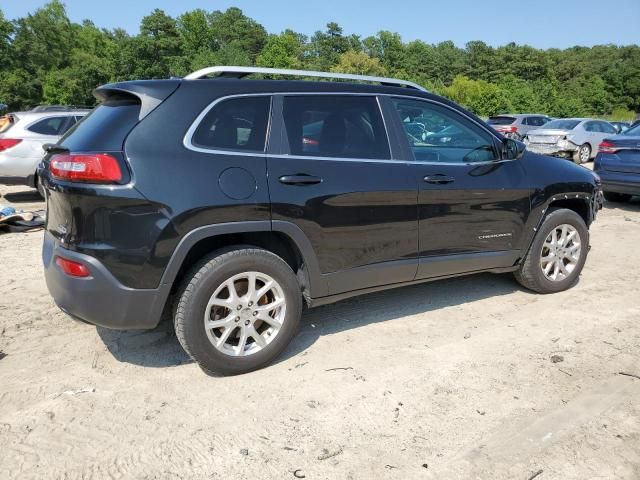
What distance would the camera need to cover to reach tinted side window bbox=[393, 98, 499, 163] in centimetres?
391

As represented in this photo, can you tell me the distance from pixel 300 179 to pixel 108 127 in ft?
3.81

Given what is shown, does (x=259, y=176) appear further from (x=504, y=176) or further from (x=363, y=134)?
(x=504, y=176)

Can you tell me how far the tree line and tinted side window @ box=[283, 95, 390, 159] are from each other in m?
30.4

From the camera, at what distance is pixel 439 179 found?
12.8ft

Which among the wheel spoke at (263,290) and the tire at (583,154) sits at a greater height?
the wheel spoke at (263,290)

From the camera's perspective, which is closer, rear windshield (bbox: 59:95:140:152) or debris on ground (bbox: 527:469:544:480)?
debris on ground (bbox: 527:469:544:480)

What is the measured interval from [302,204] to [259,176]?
1.07 ft

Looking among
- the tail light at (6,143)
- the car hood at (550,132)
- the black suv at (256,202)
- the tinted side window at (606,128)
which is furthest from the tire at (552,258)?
the tinted side window at (606,128)

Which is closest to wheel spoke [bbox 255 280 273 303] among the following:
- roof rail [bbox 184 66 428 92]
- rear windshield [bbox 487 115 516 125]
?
roof rail [bbox 184 66 428 92]

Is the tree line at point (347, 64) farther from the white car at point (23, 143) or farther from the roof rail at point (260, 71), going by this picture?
the roof rail at point (260, 71)

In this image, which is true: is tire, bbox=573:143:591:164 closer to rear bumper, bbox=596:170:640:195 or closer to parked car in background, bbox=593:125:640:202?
parked car in background, bbox=593:125:640:202

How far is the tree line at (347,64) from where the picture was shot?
158 feet

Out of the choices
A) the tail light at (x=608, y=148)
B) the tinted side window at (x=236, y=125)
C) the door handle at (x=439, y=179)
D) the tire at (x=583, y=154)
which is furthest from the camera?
the tire at (x=583, y=154)

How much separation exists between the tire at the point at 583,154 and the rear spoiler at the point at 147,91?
16720 millimetres
